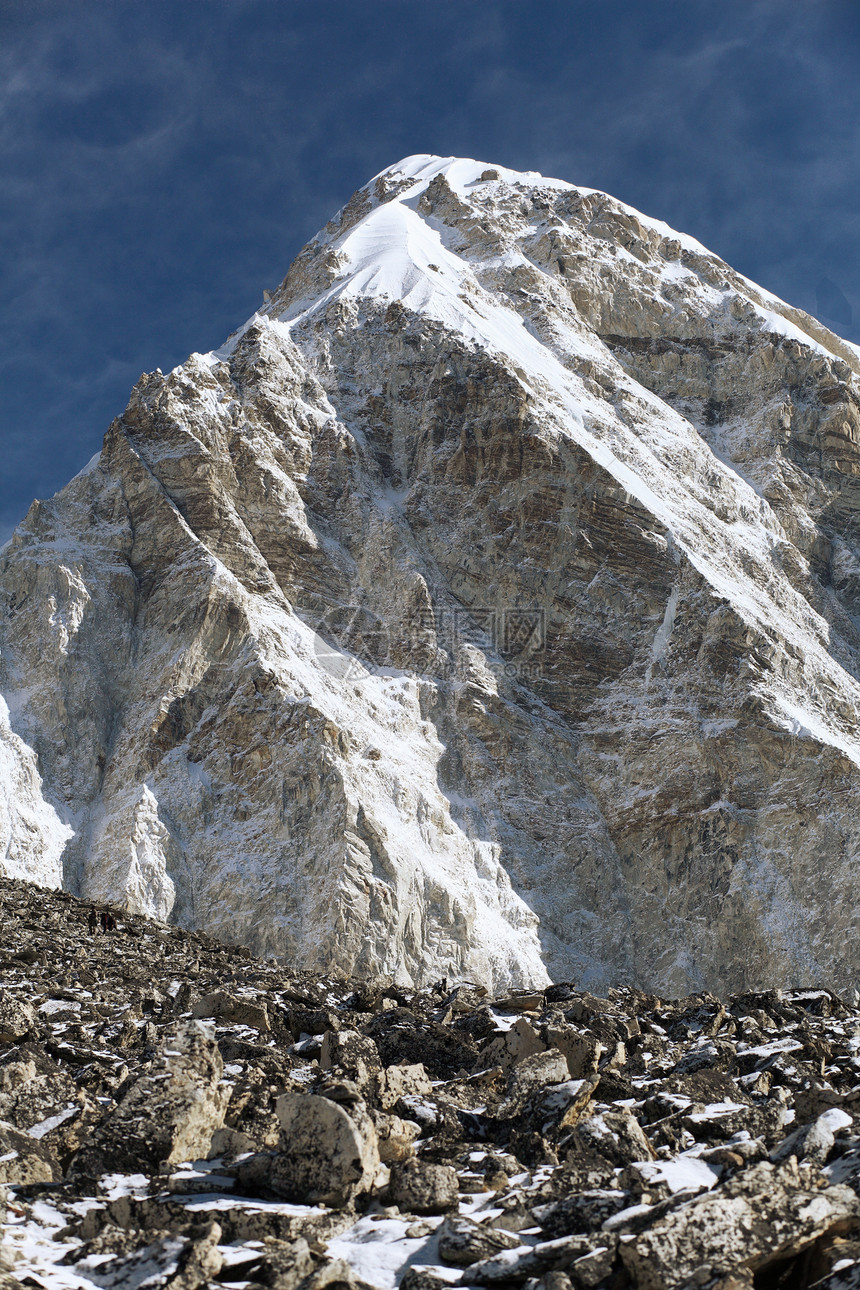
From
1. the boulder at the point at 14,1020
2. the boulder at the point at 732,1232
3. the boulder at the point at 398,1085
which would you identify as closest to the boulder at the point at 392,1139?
the boulder at the point at 398,1085

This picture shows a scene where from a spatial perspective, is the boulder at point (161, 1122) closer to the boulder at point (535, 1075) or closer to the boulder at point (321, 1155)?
the boulder at point (321, 1155)

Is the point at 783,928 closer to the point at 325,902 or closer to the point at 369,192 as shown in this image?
the point at 325,902

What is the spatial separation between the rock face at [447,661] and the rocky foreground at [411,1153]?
107 feet

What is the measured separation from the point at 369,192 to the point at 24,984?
361ft

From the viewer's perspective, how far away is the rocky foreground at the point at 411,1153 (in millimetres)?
6312

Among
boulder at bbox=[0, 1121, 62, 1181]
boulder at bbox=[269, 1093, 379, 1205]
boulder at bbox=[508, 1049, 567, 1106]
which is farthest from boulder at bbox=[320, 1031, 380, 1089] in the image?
boulder at bbox=[0, 1121, 62, 1181]

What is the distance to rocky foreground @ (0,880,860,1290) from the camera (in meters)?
6.31

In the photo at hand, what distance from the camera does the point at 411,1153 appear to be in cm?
877

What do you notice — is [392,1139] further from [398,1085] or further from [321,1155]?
[398,1085]

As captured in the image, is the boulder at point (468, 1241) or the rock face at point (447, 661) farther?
the rock face at point (447, 661)

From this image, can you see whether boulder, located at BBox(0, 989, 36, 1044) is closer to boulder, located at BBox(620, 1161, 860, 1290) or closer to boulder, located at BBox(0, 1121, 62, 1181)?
boulder, located at BBox(0, 1121, 62, 1181)

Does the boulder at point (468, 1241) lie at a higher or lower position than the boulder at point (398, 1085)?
lower

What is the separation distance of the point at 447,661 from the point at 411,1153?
171 ft

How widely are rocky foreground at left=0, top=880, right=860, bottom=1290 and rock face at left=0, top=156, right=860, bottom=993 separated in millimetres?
32766
